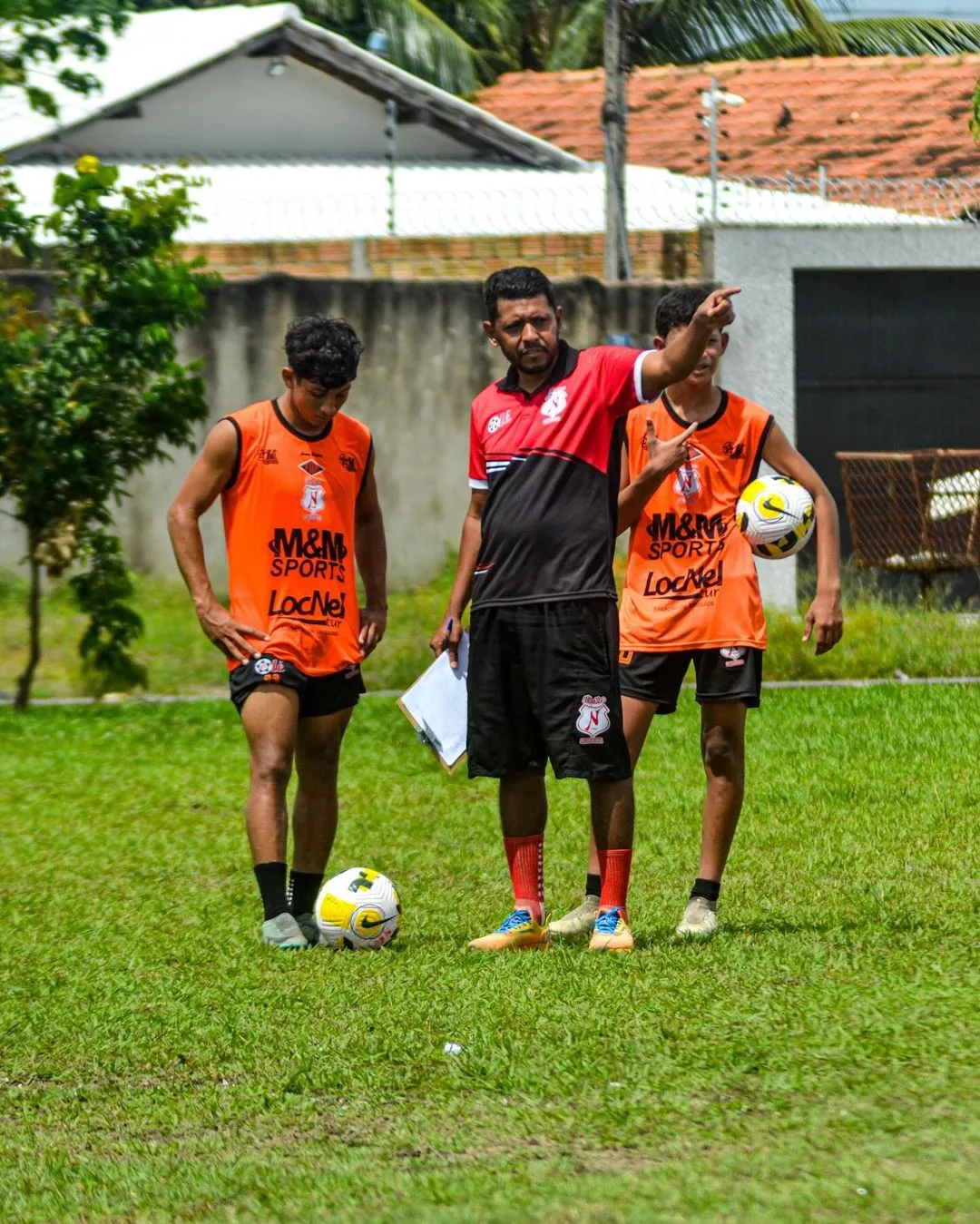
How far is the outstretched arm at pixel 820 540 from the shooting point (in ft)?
21.2

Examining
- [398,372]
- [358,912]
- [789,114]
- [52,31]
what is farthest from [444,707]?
[789,114]

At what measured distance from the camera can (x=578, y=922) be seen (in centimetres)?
668

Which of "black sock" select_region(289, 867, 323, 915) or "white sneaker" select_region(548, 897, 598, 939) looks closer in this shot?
"white sneaker" select_region(548, 897, 598, 939)

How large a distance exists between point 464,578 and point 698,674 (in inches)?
32.8

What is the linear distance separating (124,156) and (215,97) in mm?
1308

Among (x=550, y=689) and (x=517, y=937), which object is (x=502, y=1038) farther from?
(x=550, y=689)

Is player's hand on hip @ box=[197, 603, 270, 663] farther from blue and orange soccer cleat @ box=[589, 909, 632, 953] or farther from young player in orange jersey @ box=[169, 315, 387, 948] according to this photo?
blue and orange soccer cleat @ box=[589, 909, 632, 953]

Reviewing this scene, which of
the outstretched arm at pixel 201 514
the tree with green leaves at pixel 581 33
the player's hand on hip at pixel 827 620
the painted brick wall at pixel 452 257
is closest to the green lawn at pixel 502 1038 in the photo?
the player's hand on hip at pixel 827 620

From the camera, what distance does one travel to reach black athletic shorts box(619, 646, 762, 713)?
21.4ft

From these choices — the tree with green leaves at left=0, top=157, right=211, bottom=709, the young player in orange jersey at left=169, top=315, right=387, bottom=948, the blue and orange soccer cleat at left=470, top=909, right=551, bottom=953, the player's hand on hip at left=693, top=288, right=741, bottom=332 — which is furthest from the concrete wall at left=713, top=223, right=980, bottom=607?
the player's hand on hip at left=693, top=288, right=741, bottom=332

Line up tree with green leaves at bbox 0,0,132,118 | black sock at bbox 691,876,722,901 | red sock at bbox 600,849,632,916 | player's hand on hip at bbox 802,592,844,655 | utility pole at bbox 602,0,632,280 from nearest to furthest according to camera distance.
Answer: red sock at bbox 600,849,632,916 < player's hand on hip at bbox 802,592,844,655 < black sock at bbox 691,876,722,901 < tree with green leaves at bbox 0,0,132,118 < utility pole at bbox 602,0,632,280

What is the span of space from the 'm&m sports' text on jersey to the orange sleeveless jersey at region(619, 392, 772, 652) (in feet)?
1.47

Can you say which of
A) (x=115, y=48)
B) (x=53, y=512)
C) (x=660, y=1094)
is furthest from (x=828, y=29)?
(x=660, y=1094)

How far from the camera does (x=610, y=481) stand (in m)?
6.27
